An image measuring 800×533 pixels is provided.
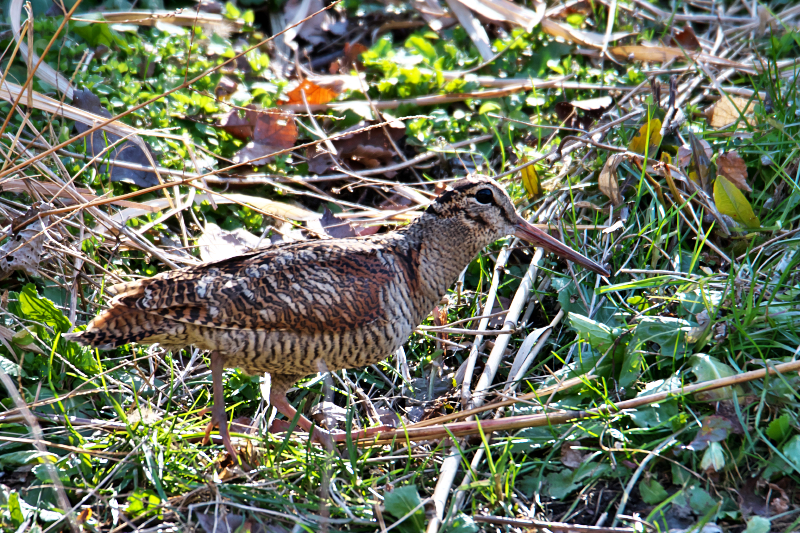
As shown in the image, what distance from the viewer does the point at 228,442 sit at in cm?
302

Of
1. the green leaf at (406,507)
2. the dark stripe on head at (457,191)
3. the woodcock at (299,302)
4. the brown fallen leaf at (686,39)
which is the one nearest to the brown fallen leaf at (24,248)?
the woodcock at (299,302)

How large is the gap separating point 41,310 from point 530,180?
2.77 metres

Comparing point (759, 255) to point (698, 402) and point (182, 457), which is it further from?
point (182, 457)

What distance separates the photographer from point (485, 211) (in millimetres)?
3436

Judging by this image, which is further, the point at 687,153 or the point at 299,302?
the point at 687,153

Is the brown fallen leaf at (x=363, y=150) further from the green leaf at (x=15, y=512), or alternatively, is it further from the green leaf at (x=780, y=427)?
the green leaf at (x=780, y=427)

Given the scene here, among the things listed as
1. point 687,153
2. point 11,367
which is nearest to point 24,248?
point 11,367

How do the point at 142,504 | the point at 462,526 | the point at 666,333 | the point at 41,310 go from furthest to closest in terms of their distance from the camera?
the point at 41,310 < the point at 666,333 < the point at 142,504 < the point at 462,526

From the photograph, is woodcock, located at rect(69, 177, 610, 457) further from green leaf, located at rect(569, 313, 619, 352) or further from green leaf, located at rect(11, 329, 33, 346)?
green leaf, located at rect(11, 329, 33, 346)

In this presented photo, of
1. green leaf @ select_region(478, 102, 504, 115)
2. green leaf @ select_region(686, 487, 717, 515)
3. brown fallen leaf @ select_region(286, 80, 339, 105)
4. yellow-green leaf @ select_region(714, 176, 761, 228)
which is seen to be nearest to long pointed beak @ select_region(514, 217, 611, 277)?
yellow-green leaf @ select_region(714, 176, 761, 228)

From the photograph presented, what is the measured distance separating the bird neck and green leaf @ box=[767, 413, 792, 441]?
4.84 feet

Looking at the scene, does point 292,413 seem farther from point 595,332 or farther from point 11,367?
point 595,332

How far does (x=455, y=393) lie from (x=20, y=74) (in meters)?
3.44

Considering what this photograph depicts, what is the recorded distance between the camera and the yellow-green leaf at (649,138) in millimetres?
3953
